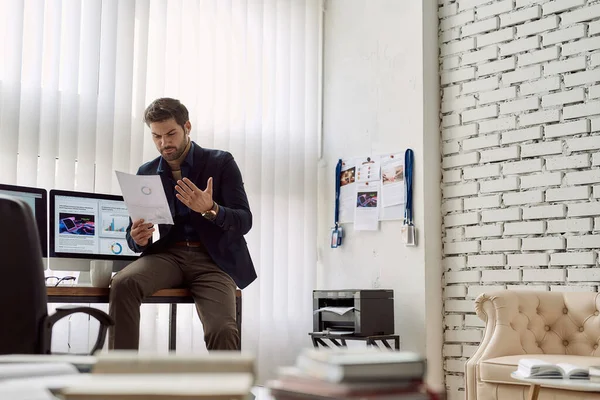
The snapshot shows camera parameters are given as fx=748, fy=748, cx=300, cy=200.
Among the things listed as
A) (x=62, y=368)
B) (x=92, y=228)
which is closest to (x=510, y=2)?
(x=92, y=228)

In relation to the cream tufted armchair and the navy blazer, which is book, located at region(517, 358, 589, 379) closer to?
the cream tufted armchair

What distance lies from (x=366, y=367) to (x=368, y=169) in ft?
12.1

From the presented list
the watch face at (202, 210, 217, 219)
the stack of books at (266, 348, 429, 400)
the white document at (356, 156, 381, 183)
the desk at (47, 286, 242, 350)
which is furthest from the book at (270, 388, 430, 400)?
the white document at (356, 156, 381, 183)

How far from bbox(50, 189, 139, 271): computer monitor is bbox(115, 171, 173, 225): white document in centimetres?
29

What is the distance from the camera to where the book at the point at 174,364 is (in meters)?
1.08

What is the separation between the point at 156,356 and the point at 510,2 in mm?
3634

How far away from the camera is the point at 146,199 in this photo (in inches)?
128

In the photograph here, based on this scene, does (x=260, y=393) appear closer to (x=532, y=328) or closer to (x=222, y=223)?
(x=222, y=223)

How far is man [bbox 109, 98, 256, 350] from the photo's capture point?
319cm

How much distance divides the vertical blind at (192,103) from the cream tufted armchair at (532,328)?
1.60 meters

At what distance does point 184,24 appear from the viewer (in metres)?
4.44

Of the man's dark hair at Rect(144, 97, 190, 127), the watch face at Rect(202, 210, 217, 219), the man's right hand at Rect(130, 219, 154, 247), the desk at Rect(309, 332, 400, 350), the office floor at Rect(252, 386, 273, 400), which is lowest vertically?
the office floor at Rect(252, 386, 273, 400)

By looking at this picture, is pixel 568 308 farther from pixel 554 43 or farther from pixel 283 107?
pixel 283 107

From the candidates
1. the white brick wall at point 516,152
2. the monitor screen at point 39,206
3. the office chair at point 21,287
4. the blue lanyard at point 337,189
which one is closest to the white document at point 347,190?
the blue lanyard at point 337,189
